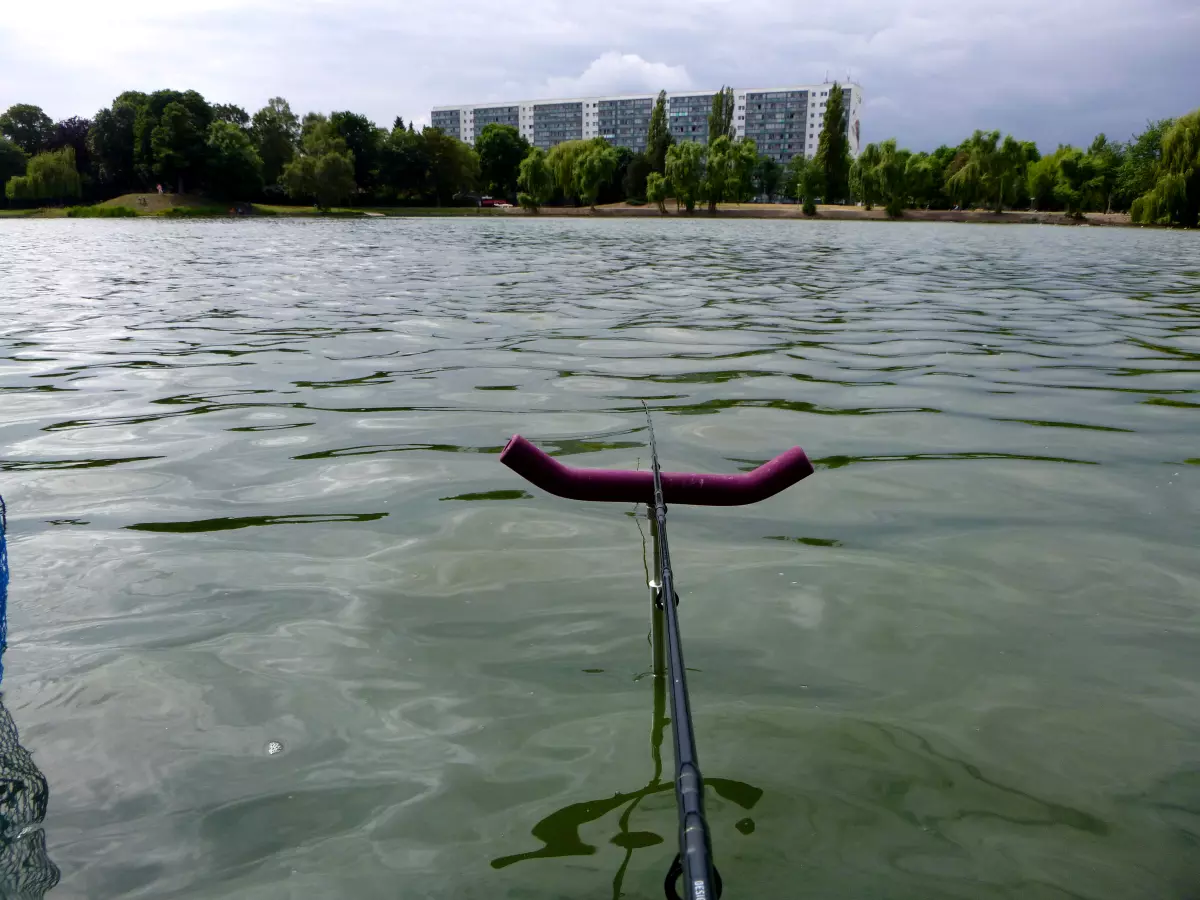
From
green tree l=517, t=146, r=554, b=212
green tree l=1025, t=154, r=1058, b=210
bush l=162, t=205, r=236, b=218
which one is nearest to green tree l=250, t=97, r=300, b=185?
bush l=162, t=205, r=236, b=218

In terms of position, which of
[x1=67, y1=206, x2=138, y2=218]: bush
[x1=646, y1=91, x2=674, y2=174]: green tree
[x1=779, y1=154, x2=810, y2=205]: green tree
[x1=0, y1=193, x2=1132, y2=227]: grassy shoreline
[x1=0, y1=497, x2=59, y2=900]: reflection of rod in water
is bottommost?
[x1=0, y1=497, x2=59, y2=900]: reflection of rod in water

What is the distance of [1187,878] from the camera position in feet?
6.69

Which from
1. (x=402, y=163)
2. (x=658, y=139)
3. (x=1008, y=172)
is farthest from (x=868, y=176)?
(x=402, y=163)

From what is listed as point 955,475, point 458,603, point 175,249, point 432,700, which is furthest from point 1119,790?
point 175,249

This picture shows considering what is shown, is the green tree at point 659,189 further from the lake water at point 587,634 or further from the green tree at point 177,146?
the lake water at point 587,634

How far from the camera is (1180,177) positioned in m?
52.1

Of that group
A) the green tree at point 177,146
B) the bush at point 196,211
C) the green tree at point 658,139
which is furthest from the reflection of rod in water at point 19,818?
the green tree at point 658,139

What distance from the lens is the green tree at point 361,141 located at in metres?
101

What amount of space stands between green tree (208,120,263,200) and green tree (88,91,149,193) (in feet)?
33.1

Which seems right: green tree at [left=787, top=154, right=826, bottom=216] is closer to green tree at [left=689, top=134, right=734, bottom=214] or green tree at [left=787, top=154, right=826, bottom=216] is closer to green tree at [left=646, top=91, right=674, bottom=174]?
green tree at [left=689, top=134, right=734, bottom=214]

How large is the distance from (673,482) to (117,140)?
113 metres

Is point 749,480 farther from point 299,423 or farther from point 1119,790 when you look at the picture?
point 299,423

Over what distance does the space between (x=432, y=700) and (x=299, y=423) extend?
12.6 ft

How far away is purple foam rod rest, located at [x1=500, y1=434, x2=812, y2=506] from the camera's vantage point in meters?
2.02
